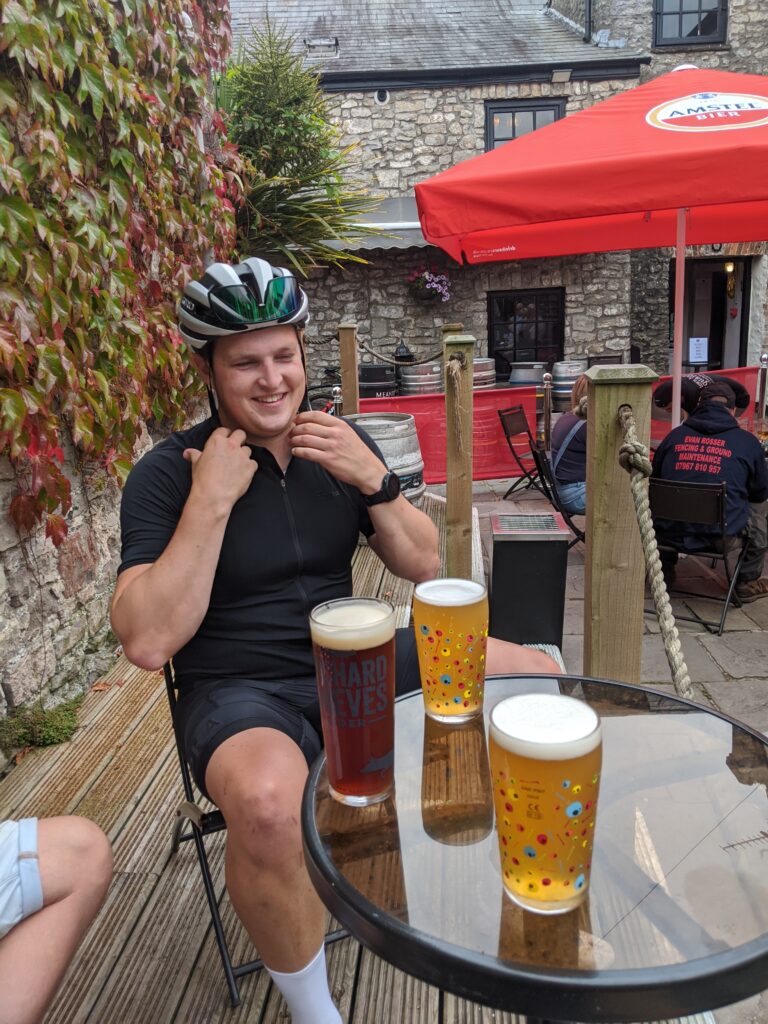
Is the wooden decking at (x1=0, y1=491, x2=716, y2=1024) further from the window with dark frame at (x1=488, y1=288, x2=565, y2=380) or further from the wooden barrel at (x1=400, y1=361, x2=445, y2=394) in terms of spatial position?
the window with dark frame at (x1=488, y1=288, x2=565, y2=380)

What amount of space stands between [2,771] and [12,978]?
162 centimetres

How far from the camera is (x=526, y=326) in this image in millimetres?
11875

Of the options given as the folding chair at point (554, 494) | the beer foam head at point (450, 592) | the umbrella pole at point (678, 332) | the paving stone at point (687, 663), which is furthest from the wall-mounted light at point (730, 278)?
the beer foam head at point (450, 592)

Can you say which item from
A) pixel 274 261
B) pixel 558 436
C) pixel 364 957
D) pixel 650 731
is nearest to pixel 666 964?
pixel 650 731

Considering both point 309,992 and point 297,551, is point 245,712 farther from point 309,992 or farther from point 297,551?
point 309,992

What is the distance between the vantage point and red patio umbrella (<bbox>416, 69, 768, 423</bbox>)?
329 cm

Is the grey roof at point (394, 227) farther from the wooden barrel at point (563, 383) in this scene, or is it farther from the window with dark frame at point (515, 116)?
the wooden barrel at point (563, 383)

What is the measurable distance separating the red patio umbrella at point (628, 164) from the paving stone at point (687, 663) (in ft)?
6.94

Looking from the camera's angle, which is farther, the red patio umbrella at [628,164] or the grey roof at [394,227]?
the grey roof at [394,227]

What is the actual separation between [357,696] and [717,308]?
48.3ft

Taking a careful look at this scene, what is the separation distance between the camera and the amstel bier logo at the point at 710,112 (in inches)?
139

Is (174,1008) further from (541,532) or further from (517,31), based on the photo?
(517,31)

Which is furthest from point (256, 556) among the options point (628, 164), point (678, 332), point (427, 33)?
point (427, 33)

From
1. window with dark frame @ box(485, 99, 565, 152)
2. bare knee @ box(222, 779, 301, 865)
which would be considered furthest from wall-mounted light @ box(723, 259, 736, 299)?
bare knee @ box(222, 779, 301, 865)
